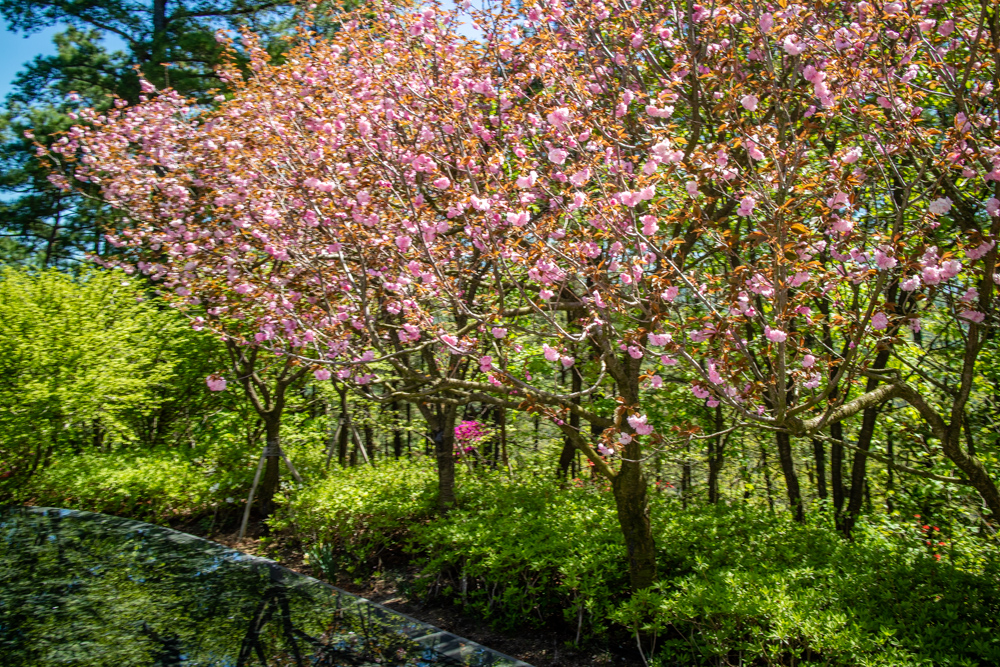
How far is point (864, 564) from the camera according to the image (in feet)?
14.2

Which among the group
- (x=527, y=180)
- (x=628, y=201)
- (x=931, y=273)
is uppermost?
(x=527, y=180)

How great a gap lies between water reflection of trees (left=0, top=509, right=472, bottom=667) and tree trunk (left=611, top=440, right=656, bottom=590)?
2.57 meters

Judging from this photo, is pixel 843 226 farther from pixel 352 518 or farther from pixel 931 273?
pixel 352 518

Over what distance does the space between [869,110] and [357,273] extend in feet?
11.6

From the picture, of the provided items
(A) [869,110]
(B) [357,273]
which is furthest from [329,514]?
(A) [869,110]

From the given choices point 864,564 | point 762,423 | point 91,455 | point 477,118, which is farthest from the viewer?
point 91,455

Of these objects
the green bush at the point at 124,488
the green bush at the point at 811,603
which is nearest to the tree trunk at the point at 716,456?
the green bush at the point at 811,603

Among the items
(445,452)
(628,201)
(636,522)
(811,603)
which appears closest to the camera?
(628,201)

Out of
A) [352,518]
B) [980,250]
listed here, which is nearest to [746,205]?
[980,250]

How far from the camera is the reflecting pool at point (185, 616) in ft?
6.67

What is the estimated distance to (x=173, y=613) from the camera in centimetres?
233

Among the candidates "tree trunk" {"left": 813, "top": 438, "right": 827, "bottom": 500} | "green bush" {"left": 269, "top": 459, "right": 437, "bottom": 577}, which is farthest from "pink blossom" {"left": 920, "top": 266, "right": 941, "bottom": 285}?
"tree trunk" {"left": 813, "top": 438, "right": 827, "bottom": 500}

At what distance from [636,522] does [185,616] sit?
3.10 meters

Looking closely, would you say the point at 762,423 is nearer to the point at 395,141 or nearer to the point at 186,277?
the point at 395,141
